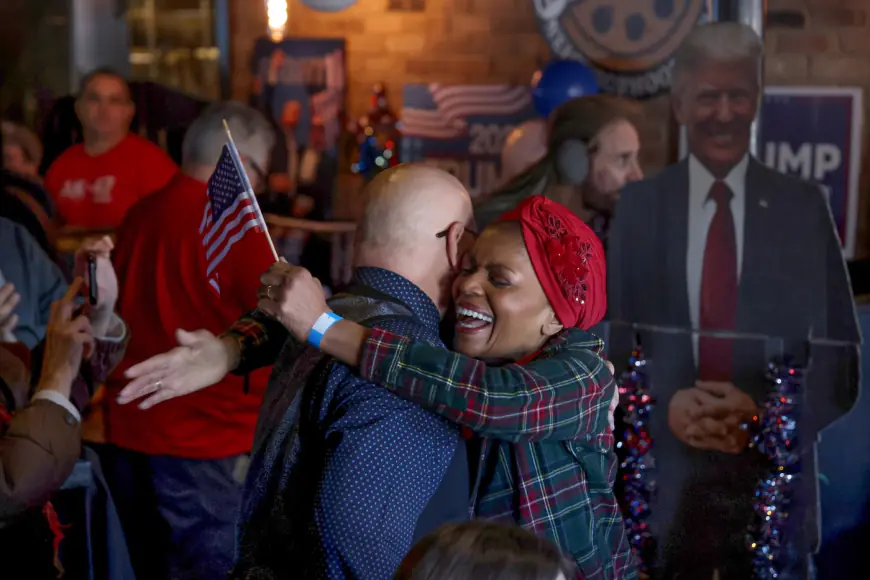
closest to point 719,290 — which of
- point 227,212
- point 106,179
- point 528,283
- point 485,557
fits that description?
point 528,283

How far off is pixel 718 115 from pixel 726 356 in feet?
2.86

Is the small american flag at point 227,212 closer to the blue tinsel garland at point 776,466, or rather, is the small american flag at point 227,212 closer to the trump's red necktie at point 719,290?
the trump's red necktie at point 719,290

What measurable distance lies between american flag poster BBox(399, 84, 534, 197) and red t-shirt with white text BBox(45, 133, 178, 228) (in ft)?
3.26

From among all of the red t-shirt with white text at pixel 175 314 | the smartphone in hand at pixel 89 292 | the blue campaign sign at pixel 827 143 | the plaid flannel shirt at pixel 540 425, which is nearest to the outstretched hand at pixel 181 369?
the plaid flannel shirt at pixel 540 425

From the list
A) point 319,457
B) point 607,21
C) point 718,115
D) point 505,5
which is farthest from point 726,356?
point 319,457

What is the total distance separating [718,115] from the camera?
12.6 ft

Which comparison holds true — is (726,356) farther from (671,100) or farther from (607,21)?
(607,21)

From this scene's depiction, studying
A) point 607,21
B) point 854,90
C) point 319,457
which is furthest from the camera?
point 607,21

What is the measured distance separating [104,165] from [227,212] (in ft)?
6.67

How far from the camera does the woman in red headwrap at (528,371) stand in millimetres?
1981

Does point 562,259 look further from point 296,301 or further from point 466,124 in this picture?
point 466,124

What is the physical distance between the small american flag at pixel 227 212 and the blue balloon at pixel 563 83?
176 cm

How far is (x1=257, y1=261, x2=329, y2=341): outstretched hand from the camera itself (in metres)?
2.03

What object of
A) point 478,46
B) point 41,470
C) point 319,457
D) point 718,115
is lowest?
point 41,470
